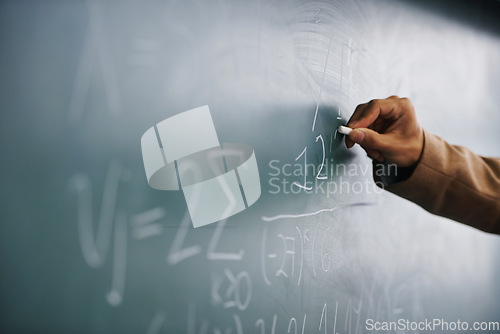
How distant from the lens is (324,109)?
38.4 inches

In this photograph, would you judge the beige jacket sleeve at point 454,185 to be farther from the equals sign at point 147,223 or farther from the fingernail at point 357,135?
the equals sign at point 147,223

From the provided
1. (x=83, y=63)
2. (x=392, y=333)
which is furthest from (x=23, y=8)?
(x=392, y=333)

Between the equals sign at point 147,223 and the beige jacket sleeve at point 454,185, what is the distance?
57 cm

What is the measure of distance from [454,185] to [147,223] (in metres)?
0.70

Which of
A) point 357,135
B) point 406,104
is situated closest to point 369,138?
point 357,135

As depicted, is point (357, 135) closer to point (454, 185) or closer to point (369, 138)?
point (369, 138)

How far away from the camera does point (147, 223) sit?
72cm

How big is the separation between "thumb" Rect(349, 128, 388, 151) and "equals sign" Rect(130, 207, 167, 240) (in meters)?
0.43

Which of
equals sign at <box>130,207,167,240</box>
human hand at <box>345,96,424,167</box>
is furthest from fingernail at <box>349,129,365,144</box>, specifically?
equals sign at <box>130,207,167,240</box>

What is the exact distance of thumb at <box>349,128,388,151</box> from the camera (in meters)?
0.91

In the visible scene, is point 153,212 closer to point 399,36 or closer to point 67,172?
point 67,172

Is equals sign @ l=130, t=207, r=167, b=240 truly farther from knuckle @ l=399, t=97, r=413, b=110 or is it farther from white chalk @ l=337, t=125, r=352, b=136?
knuckle @ l=399, t=97, r=413, b=110

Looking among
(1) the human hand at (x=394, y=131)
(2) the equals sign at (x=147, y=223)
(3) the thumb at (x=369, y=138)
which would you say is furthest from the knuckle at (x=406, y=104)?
(2) the equals sign at (x=147, y=223)

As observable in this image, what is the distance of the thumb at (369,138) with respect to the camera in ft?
2.97
